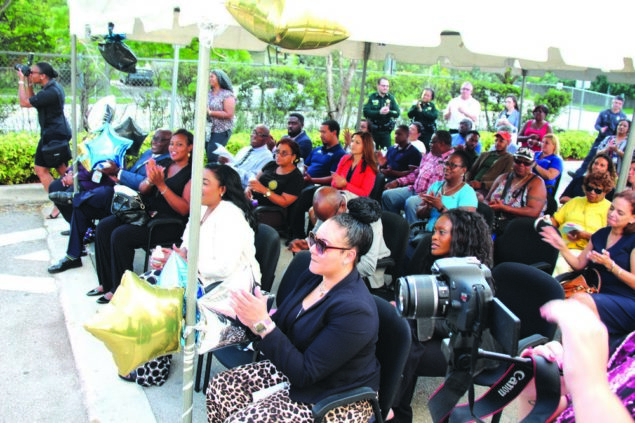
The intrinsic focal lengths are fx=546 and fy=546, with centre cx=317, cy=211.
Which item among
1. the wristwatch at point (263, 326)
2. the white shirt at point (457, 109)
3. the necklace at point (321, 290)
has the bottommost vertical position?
the wristwatch at point (263, 326)

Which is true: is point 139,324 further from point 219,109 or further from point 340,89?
point 340,89

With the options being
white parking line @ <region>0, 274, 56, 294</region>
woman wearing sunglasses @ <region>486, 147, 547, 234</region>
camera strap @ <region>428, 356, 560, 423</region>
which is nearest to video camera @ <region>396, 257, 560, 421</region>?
camera strap @ <region>428, 356, 560, 423</region>

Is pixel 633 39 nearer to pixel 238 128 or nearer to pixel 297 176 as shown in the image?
pixel 297 176

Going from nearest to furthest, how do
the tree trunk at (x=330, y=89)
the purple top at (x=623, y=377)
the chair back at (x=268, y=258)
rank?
1. the purple top at (x=623, y=377)
2. the chair back at (x=268, y=258)
3. the tree trunk at (x=330, y=89)

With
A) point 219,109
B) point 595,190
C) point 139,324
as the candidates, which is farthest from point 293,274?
point 219,109

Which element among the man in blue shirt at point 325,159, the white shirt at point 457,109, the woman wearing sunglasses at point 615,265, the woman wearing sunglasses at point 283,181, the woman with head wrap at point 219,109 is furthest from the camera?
the white shirt at point 457,109

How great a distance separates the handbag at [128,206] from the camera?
4188 mm

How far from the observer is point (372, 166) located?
17.8ft

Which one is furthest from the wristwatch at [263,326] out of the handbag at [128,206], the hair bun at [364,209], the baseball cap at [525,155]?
the baseball cap at [525,155]

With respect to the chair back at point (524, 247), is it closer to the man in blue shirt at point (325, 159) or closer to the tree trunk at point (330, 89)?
the man in blue shirt at point (325, 159)

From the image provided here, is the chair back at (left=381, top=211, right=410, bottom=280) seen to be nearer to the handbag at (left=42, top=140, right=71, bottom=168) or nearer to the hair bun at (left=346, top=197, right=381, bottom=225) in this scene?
the hair bun at (left=346, top=197, right=381, bottom=225)

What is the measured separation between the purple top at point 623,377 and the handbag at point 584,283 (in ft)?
6.48

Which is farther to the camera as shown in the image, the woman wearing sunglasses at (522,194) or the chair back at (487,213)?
the woman wearing sunglasses at (522,194)

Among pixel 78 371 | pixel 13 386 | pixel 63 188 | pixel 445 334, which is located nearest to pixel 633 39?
pixel 445 334
